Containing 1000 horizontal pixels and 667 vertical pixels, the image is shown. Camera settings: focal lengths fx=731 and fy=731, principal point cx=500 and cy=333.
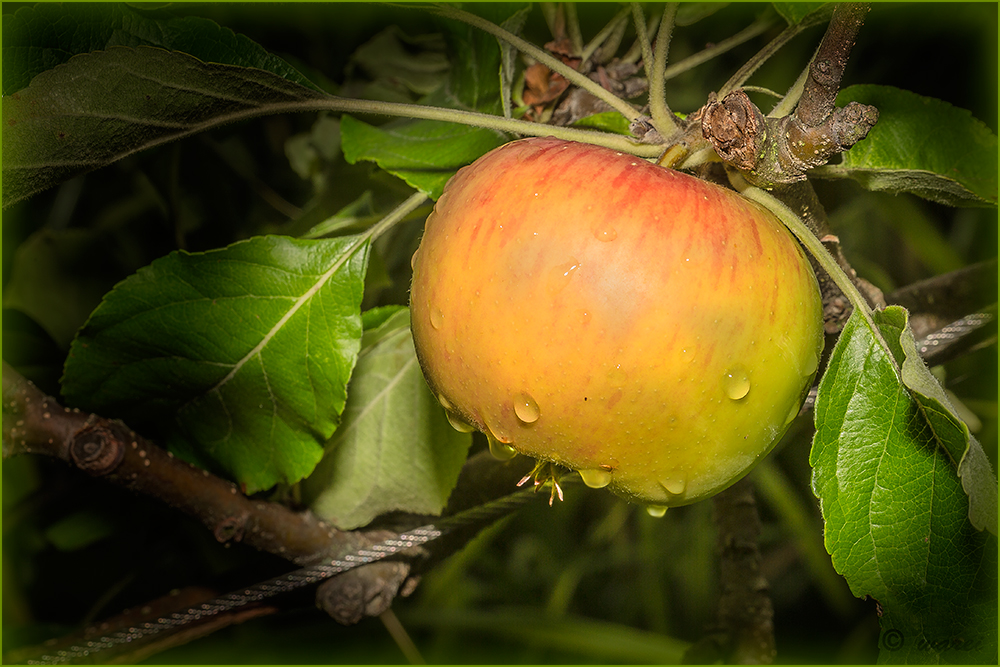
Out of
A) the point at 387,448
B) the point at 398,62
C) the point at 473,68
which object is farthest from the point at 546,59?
the point at 398,62

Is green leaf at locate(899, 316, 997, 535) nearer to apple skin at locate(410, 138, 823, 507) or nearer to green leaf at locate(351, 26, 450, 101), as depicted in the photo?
apple skin at locate(410, 138, 823, 507)

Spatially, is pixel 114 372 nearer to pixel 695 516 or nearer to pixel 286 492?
pixel 286 492

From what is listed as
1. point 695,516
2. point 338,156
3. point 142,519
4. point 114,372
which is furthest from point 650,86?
point 695,516

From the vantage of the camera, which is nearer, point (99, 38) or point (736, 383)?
point (736, 383)

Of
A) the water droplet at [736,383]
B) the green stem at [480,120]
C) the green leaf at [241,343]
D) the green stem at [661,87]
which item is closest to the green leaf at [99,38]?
the green stem at [480,120]

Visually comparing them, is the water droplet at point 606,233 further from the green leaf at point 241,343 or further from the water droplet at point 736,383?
the green leaf at point 241,343

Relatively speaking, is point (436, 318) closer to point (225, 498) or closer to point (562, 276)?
point (562, 276)
